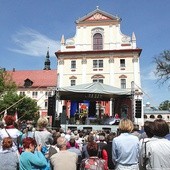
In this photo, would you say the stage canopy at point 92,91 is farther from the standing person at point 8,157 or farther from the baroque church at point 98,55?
the baroque church at point 98,55

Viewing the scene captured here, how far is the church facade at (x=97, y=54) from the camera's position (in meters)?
41.6

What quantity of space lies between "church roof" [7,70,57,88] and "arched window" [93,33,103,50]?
19.2m

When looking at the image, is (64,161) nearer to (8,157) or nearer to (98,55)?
(8,157)

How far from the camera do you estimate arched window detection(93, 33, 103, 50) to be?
42.7 metres

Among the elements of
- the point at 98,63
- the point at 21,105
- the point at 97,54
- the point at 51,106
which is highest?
the point at 97,54

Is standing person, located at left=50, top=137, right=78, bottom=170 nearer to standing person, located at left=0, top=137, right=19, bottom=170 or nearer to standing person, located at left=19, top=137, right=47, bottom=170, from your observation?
standing person, located at left=19, top=137, right=47, bottom=170

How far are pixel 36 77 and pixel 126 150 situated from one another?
59.5 m

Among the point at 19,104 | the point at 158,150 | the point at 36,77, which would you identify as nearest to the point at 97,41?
the point at 19,104

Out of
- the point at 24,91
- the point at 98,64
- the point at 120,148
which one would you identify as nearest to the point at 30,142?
the point at 120,148

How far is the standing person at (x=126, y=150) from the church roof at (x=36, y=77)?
5506 cm

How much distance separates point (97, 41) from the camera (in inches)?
1687

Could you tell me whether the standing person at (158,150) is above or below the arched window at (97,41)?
below

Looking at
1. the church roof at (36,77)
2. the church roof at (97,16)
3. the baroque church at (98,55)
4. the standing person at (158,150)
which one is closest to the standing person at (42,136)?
the standing person at (158,150)

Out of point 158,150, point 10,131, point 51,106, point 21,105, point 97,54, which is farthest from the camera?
point 21,105
